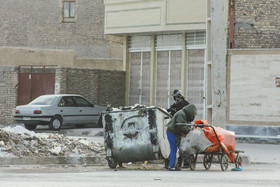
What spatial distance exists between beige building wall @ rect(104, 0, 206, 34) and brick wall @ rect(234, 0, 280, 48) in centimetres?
185

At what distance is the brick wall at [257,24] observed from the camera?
89.7 feet

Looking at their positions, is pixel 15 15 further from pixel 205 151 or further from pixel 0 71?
pixel 205 151

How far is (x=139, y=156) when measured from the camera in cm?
1523

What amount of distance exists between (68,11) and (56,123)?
20983 millimetres

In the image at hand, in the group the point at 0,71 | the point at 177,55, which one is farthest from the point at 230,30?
the point at 0,71

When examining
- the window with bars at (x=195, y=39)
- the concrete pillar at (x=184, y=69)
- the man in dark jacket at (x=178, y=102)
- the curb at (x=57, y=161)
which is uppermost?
the window with bars at (x=195, y=39)

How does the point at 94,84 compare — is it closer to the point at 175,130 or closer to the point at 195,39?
the point at 195,39

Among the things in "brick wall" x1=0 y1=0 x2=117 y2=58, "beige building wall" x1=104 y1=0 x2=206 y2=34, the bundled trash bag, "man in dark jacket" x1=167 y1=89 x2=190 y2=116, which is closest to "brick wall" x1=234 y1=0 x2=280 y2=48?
"beige building wall" x1=104 y1=0 x2=206 y2=34

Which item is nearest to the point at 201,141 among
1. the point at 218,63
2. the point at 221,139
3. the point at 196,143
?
the point at 196,143

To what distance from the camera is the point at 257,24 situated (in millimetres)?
27422

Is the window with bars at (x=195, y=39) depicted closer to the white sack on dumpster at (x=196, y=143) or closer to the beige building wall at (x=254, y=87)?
the beige building wall at (x=254, y=87)

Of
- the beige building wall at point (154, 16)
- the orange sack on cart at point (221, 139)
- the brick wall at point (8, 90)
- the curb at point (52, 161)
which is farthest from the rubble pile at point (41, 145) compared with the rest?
the brick wall at point (8, 90)

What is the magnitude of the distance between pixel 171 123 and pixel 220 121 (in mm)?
3941

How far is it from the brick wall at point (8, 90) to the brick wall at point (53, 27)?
13059mm
